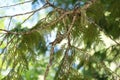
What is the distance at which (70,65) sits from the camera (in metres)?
2.13

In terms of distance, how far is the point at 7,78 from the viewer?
2.10m

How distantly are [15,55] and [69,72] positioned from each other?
350 millimetres

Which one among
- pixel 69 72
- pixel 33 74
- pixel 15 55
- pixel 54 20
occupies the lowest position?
pixel 33 74

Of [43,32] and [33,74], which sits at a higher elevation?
[43,32]

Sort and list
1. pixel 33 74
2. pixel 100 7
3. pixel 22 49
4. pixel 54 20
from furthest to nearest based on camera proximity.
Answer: pixel 33 74, pixel 100 7, pixel 22 49, pixel 54 20

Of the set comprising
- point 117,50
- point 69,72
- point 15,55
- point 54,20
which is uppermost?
point 54,20

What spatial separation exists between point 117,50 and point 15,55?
5.68 ft

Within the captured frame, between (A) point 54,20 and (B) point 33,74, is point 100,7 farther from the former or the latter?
(B) point 33,74

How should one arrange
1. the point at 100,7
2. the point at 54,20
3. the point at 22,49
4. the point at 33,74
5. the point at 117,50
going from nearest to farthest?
the point at 54,20 < the point at 22,49 < the point at 100,7 < the point at 117,50 < the point at 33,74

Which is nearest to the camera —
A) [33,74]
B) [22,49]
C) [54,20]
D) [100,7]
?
[54,20]

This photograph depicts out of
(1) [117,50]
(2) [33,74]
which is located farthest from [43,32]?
(2) [33,74]

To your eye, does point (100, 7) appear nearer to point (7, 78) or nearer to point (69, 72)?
point (69, 72)

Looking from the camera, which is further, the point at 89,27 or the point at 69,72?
the point at 89,27

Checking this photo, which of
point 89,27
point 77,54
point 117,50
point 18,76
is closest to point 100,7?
point 89,27
